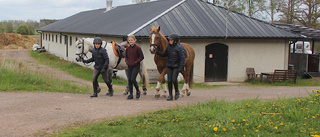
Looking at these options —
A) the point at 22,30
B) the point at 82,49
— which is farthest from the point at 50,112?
the point at 22,30

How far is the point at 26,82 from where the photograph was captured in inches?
448

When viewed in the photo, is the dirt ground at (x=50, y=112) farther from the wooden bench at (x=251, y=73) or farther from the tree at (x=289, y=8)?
the tree at (x=289, y=8)

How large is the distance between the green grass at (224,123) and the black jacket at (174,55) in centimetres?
225

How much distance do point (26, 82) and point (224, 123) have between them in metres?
8.08

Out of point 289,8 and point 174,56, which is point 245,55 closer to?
point 174,56

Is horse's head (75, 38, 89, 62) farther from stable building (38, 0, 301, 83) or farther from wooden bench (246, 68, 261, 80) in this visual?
wooden bench (246, 68, 261, 80)

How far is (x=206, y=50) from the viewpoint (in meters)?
18.1

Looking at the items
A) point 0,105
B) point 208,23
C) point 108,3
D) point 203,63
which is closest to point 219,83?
point 203,63

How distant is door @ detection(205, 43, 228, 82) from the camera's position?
1828cm

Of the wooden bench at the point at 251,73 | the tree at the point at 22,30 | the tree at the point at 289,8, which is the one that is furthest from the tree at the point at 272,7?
the tree at the point at 22,30

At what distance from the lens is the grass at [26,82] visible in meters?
10.8

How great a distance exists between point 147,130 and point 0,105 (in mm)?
4398

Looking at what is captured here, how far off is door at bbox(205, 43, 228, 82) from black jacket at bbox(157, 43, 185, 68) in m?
9.37

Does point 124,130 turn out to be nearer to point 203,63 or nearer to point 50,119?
point 50,119
